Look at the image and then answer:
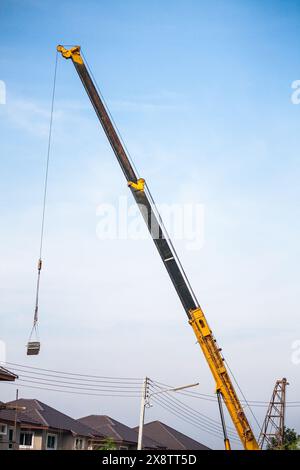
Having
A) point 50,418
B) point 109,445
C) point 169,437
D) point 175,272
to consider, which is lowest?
point 109,445

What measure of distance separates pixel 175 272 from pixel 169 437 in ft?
137

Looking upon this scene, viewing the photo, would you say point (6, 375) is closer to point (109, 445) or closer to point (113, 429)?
point (109, 445)

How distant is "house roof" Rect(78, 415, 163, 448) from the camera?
56.0 meters

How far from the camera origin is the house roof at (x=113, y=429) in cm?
5603

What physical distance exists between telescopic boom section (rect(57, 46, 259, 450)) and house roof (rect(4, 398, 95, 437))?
889 inches

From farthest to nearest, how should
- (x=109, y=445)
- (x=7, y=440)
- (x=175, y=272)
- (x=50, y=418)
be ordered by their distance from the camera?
(x=50, y=418) → (x=109, y=445) → (x=7, y=440) → (x=175, y=272)

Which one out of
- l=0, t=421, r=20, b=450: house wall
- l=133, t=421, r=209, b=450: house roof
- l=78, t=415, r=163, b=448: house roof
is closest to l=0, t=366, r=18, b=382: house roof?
l=0, t=421, r=20, b=450: house wall

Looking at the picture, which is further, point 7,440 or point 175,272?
point 7,440

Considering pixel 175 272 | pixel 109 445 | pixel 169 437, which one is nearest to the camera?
pixel 175 272

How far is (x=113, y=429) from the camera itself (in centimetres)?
5728

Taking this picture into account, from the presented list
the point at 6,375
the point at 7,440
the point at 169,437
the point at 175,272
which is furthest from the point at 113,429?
the point at 175,272

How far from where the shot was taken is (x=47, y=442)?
47906 mm

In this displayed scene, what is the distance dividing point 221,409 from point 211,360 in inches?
98.1
